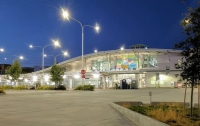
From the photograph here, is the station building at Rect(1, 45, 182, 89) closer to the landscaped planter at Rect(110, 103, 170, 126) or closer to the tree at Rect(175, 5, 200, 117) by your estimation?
the landscaped planter at Rect(110, 103, 170, 126)

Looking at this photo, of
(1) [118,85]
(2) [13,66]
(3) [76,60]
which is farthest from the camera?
(3) [76,60]

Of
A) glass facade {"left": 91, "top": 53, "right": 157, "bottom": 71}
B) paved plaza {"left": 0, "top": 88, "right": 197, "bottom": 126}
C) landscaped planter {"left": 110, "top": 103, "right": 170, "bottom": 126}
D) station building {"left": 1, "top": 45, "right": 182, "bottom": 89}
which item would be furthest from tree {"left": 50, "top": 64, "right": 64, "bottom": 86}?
landscaped planter {"left": 110, "top": 103, "right": 170, "bottom": 126}

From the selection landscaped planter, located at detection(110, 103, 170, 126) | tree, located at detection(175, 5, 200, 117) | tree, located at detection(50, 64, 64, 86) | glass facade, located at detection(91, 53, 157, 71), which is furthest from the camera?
glass facade, located at detection(91, 53, 157, 71)

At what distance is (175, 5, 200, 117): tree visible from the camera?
8.52 metres

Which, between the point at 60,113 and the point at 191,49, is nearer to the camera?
the point at 191,49

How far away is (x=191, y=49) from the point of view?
29.0 ft

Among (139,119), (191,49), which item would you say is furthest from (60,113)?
(191,49)

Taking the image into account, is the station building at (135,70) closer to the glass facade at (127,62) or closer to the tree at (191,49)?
the glass facade at (127,62)

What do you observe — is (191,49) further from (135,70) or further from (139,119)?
(135,70)

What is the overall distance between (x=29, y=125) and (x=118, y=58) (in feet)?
238

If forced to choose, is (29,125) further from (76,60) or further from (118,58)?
(76,60)

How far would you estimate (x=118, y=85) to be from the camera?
200 feet

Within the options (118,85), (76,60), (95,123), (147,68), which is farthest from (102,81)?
(95,123)

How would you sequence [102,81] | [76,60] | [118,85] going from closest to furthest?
[118,85], [102,81], [76,60]
